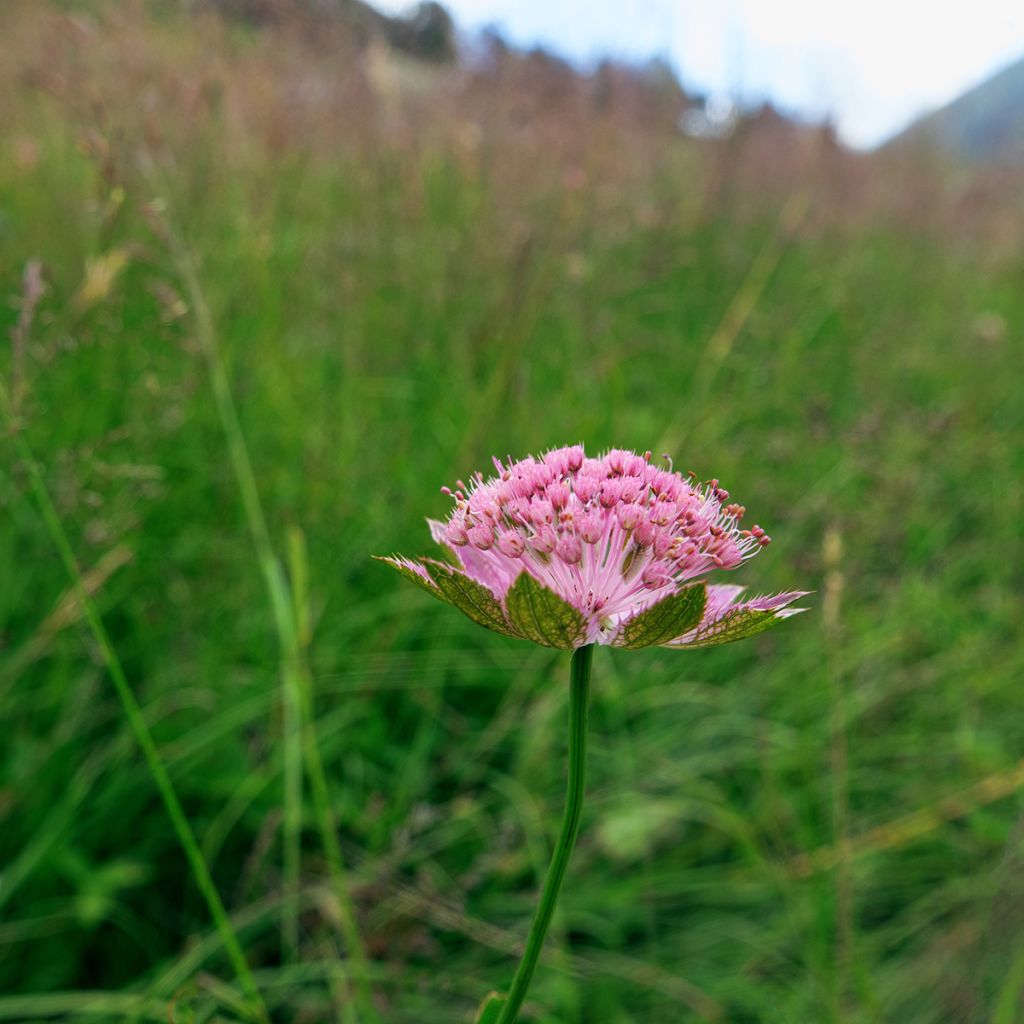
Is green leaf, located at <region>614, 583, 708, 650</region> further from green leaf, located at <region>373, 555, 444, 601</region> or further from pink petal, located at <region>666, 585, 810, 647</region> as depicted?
green leaf, located at <region>373, 555, 444, 601</region>

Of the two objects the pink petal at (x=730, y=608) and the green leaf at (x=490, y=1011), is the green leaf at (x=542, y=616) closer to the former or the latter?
the pink petal at (x=730, y=608)

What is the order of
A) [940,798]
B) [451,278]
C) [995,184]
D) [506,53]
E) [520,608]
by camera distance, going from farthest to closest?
1. [995,184]
2. [506,53]
3. [451,278]
4. [940,798]
5. [520,608]

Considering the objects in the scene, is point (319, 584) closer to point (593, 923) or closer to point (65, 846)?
point (65, 846)

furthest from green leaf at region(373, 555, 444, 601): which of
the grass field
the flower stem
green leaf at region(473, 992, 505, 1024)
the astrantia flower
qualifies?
the grass field

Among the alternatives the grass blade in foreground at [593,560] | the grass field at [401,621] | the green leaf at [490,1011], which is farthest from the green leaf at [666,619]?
the grass field at [401,621]

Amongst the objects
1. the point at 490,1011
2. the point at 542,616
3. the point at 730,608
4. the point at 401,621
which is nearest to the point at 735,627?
the point at 730,608

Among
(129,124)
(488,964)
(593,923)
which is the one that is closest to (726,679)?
(593,923)

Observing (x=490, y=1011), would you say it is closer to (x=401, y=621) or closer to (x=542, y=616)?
(x=542, y=616)

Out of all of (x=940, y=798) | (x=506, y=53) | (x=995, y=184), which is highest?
(x=995, y=184)
